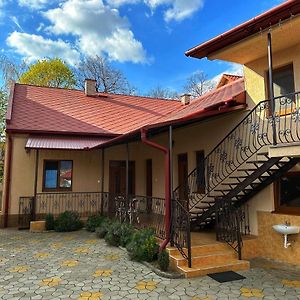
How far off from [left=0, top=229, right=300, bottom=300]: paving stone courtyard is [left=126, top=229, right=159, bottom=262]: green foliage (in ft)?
0.84

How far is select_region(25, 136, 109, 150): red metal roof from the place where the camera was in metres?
12.8

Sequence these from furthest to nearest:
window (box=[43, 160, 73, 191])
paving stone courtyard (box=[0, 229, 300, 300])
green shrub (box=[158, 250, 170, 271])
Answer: window (box=[43, 160, 73, 191]) → green shrub (box=[158, 250, 170, 271]) → paving stone courtyard (box=[0, 229, 300, 300])

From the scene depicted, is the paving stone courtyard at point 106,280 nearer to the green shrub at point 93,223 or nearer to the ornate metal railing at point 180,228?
the ornate metal railing at point 180,228

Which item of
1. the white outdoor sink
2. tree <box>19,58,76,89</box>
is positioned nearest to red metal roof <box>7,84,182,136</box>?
the white outdoor sink

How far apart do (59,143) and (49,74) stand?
21754 millimetres

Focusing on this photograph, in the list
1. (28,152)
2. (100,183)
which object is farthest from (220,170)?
(28,152)

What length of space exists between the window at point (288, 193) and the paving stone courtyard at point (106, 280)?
166 centimetres

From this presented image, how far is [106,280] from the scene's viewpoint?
21.7ft

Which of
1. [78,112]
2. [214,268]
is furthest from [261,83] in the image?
[78,112]

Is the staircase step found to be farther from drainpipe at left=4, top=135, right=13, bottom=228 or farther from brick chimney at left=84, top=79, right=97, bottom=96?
brick chimney at left=84, top=79, right=97, bottom=96

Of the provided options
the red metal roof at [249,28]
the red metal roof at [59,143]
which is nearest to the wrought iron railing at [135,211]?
the red metal roof at [59,143]

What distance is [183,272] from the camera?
697cm

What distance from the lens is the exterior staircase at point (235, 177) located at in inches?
291

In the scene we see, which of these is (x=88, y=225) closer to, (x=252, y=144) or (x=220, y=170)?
(x=220, y=170)
